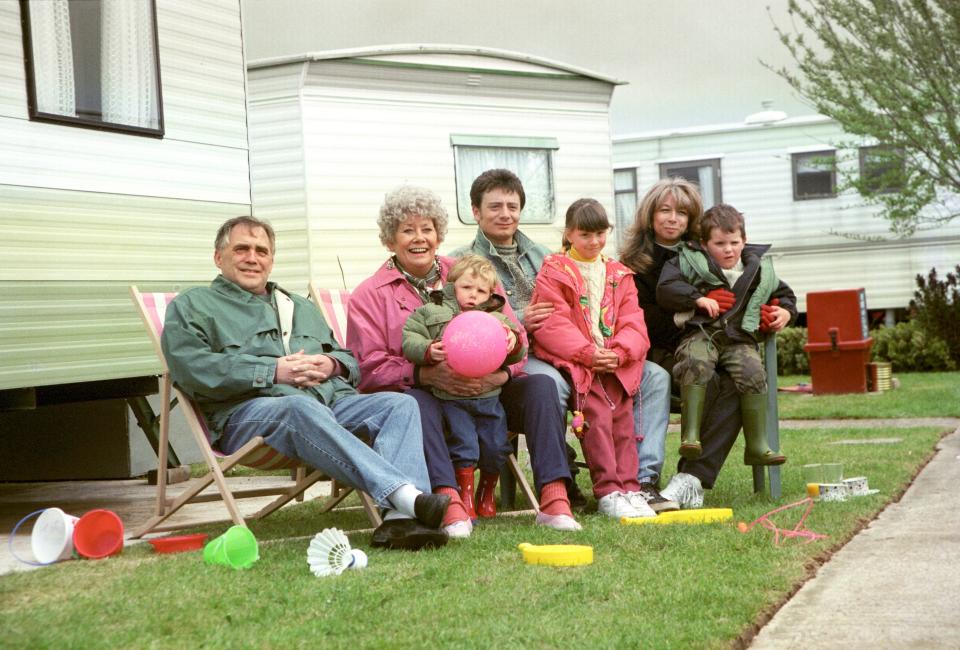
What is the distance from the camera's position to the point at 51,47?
4.78m

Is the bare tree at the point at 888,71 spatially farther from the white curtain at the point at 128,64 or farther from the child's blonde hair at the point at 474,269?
the child's blonde hair at the point at 474,269

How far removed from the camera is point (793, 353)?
46.6ft

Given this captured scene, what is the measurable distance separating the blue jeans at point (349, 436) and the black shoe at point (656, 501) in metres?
0.99

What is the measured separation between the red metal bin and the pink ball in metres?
7.50

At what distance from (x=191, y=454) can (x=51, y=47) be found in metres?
3.29

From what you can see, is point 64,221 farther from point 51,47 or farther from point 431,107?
point 431,107

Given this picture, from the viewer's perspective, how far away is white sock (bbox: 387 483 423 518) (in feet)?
11.9

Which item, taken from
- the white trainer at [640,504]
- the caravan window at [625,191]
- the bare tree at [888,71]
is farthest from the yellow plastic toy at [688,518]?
the caravan window at [625,191]

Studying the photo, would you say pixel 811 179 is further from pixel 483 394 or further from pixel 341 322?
pixel 483 394

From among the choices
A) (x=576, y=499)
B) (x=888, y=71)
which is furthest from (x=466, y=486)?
(x=888, y=71)

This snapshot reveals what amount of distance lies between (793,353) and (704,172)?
10.5ft

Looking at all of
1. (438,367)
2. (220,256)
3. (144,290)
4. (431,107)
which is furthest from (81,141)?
(431,107)

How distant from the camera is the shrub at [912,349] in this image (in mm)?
12969

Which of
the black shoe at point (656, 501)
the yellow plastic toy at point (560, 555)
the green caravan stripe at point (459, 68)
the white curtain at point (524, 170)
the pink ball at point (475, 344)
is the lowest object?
the black shoe at point (656, 501)
